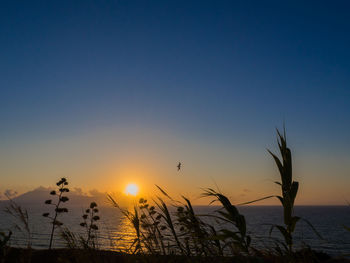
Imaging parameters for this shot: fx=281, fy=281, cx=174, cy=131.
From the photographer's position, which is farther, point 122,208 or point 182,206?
point 122,208

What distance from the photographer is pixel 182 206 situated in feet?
13.4

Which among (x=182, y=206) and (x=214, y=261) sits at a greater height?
(x=182, y=206)

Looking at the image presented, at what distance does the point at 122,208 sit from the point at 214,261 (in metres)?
1.83

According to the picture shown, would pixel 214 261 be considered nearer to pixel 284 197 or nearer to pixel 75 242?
pixel 284 197

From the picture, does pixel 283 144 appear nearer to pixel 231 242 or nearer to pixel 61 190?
pixel 231 242

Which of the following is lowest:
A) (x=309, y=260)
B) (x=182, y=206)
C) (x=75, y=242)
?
(x=309, y=260)

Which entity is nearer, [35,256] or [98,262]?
[98,262]

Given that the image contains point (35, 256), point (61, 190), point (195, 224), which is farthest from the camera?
point (35, 256)

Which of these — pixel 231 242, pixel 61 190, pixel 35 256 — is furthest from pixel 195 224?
pixel 35 256

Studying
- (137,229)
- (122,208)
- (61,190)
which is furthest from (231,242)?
(61,190)

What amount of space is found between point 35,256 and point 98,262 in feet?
54.1

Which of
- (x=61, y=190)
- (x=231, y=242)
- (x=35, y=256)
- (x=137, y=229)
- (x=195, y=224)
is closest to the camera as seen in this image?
(x=231, y=242)

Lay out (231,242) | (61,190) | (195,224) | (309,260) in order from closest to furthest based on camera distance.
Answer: (231,242) → (309,260) → (195,224) → (61,190)

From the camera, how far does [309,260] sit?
3.61 meters
